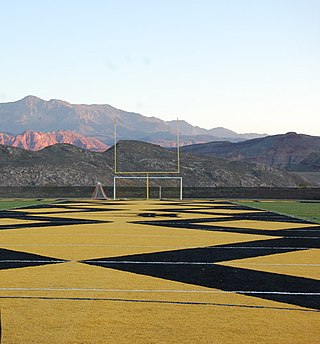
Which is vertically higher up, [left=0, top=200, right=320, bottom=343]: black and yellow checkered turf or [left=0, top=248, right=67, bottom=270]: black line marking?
[left=0, top=200, right=320, bottom=343]: black and yellow checkered turf

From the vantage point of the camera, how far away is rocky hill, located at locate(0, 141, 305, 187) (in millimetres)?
69375

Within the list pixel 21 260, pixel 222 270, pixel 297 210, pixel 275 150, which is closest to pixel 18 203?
pixel 297 210

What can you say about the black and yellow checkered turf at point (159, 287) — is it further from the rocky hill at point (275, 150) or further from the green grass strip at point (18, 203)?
the rocky hill at point (275, 150)

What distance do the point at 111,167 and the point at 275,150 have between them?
8138 centimetres

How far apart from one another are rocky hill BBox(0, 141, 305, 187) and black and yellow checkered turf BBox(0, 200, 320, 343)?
54.7 m

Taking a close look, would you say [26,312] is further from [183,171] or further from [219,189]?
[183,171]

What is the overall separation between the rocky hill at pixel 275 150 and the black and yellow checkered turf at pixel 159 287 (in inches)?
4505

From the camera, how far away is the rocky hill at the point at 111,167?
6938 cm

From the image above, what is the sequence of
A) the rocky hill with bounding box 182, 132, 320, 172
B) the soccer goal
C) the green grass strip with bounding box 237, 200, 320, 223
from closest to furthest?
1. the green grass strip with bounding box 237, 200, 320, 223
2. the soccer goal
3. the rocky hill with bounding box 182, 132, 320, 172

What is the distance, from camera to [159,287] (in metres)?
7.89

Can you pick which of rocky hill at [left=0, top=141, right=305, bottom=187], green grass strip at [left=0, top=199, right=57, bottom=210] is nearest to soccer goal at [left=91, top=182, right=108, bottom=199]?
green grass strip at [left=0, top=199, right=57, bottom=210]

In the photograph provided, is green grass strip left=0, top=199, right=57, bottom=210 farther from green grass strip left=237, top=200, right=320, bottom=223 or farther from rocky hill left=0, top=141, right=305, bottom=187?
rocky hill left=0, top=141, right=305, bottom=187

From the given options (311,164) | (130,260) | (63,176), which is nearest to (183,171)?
(63,176)

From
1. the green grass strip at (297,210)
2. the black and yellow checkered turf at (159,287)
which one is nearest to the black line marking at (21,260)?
the black and yellow checkered turf at (159,287)
